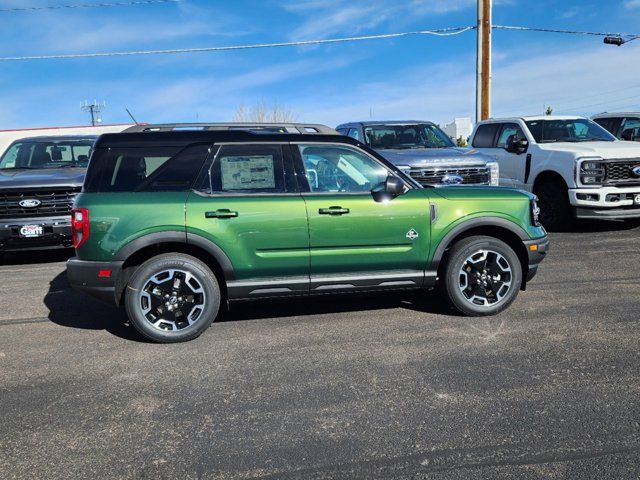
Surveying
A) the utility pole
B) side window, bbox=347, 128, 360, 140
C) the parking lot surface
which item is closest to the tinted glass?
the parking lot surface

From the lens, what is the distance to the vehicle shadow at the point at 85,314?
5062mm

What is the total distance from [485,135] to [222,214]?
840 cm

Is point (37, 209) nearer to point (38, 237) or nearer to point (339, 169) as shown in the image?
point (38, 237)

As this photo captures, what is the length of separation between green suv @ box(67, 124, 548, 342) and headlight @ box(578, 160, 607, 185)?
4496 mm

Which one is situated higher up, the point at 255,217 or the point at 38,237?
the point at 255,217

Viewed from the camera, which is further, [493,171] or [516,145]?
[516,145]

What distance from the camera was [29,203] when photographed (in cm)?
781

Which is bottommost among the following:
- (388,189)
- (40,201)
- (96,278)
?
(96,278)

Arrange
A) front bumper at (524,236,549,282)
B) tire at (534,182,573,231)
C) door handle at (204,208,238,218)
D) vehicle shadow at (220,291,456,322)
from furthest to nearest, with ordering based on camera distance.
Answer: tire at (534,182,573,231) → vehicle shadow at (220,291,456,322) → front bumper at (524,236,549,282) → door handle at (204,208,238,218)

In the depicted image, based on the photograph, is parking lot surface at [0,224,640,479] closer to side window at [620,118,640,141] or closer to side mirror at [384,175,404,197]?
side mirror at [384,175,404,197]

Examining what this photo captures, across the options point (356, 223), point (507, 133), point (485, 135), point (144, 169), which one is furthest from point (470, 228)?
point (485, 135)

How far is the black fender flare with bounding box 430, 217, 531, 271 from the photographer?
495 centimetres

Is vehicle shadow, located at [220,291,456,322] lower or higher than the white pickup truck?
lower

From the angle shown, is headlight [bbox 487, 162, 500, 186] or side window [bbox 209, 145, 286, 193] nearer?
side window [bbox 209, 145, 286, 193]
